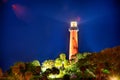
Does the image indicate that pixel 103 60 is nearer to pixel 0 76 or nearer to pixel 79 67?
pixel 79 67

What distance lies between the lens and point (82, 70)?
70.5 ft

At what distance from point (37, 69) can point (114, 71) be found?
4411mm

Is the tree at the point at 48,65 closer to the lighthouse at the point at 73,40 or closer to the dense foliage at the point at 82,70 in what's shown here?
the dense foliage at the point at 82,70

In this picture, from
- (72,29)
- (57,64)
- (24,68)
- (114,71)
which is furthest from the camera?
(72,29)

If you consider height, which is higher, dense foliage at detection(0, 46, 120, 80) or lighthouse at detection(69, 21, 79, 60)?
lighthouse at detection(69, 21, 79, 60)

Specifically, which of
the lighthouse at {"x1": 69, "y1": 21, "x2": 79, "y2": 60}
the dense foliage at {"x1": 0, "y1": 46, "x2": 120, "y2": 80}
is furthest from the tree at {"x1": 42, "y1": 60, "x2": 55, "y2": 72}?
the lighthouse at {"x1": 69, "y1": 21, "x2": 79, "y2": 60}

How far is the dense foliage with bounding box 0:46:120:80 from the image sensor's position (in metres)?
20.1

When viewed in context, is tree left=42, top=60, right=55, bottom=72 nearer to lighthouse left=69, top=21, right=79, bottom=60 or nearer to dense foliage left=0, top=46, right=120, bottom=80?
dense foliage left=0, top=46, right=120, bottom=80

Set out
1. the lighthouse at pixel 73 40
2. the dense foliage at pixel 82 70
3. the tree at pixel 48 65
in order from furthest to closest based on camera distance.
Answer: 1. the lighthouse at pixel 73 40
2. the tree at pixel 48 65
3. the dense foliage at pixel 82 70

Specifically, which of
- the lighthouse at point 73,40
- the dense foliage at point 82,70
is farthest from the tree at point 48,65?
the lighthouse at point 73,40

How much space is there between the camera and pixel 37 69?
71.6 ft

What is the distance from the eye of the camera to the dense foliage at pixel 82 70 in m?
20.1

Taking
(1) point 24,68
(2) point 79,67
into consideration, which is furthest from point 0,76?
(2) point 79,67

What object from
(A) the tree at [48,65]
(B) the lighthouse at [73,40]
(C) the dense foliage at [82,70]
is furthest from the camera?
(B) the lighthouse at [73,40]
